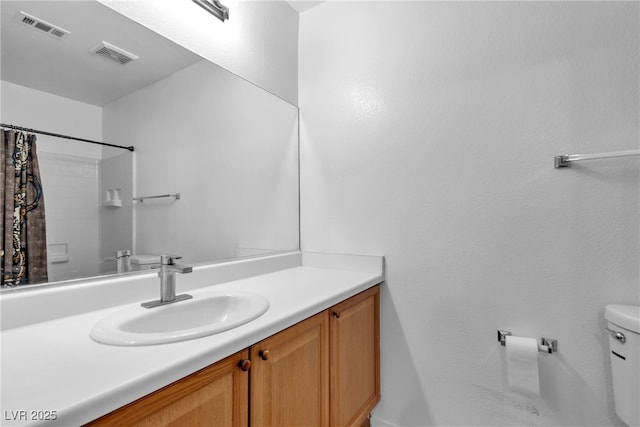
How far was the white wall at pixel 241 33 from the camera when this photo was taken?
4.02ft

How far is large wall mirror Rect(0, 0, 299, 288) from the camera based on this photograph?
938 mm

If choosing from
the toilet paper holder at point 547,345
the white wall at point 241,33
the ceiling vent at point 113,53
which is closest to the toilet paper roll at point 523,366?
the toilet paper holder at point 547,345

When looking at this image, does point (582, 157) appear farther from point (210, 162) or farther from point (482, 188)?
point (210, 162)

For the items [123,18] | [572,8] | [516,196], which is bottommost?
[516,196]

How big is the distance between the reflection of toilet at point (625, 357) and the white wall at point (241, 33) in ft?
5.89

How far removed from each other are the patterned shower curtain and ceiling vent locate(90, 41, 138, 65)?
375 millimetres

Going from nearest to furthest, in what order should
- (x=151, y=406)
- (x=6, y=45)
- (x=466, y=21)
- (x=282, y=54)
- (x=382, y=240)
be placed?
(x=151, y=406), (x=6, y=45), (x=466, y=21), (x=382, y=240), (x=282, y=54)

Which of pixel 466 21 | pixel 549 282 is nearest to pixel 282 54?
pixel 466 21

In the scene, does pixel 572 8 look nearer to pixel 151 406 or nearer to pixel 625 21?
pixel 625 21

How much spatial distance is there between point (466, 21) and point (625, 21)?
1.85ft

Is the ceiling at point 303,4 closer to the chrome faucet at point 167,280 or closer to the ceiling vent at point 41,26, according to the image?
the ceiling vent at point 41,26

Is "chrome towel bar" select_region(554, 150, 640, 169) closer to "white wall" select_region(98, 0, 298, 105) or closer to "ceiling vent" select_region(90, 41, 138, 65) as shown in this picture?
"white wall" select_region(98, 0, 298, 105)

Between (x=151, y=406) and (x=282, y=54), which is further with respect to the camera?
(x=282, y=54)

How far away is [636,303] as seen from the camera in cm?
113
